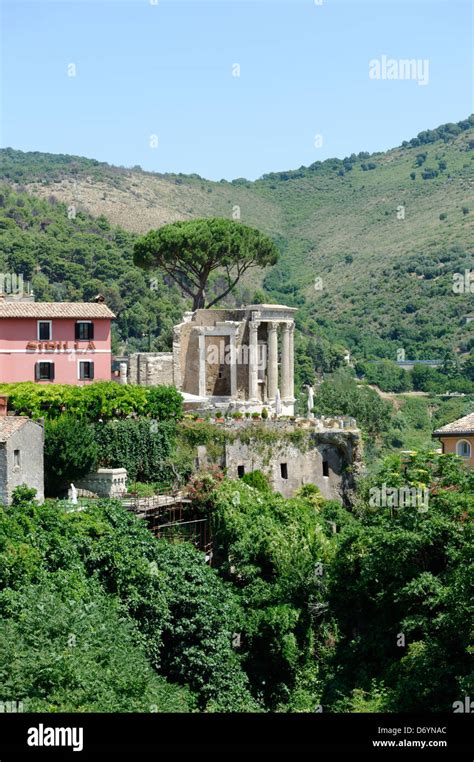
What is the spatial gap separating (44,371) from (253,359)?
11.1m

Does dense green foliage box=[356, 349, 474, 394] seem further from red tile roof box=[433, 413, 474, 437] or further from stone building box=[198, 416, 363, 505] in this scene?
red tile roof box=[433, 413, 474, 437]

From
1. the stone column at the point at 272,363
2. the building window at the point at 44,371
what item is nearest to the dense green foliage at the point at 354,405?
the stone column at the point at 272,363

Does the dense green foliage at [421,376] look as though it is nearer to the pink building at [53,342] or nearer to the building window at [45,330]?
the pink building at [53,342]

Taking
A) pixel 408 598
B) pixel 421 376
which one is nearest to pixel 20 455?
pixel 408 598

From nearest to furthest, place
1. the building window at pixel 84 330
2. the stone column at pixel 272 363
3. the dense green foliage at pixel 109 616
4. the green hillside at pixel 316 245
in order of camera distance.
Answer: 1. the dense green foliage at pixel 109 616
2. the building window at pixel 84 330
3. the stone column at pixel 272 363
4. the green hillside at pixel 316 245

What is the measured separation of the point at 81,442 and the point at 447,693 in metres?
20.3

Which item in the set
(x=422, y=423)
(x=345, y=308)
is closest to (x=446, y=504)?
(x=422, y=423)

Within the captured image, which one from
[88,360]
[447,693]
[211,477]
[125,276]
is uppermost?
[125,276]

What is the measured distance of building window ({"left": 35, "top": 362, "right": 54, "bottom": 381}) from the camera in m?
56.2

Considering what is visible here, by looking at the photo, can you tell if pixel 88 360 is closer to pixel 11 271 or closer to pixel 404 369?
pixel 11 271

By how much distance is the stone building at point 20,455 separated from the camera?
4416cm

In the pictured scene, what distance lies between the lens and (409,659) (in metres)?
34.9

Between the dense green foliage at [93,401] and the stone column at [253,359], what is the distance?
9.34 m

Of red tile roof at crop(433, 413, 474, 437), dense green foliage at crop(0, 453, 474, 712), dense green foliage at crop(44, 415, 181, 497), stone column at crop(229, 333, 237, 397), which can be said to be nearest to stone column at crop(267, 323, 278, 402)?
stone column at crop(229, 333, 237, 397)
